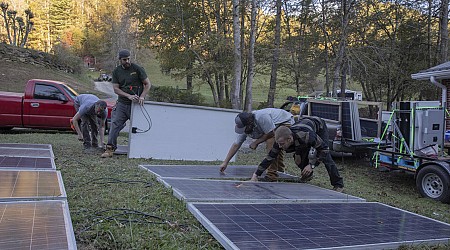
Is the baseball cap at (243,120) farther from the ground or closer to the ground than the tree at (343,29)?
closer to the ground

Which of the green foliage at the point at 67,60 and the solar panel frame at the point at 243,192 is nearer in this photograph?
the solar panel frame at the point at 243,192

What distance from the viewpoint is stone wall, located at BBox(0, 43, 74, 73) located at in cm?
2986

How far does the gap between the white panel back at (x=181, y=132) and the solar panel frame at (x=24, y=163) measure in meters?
1.83

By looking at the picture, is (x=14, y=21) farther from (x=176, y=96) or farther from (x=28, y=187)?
(x=28, y=187)

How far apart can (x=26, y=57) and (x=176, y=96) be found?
1386cm

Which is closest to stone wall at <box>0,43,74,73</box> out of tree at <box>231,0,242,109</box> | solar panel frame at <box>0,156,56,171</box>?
tree at <box>231,0,242,109</box>

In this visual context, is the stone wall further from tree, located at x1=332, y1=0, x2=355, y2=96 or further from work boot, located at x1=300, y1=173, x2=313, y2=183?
work boot, located at x1=300, y1=173, x2=313, y2=183

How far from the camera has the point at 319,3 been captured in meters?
22.9

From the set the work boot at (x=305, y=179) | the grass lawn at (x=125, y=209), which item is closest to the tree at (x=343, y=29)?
the grass lawn at (x=125, y=209)

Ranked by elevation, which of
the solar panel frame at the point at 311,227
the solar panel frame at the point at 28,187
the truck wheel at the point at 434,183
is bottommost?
the truck wheel at the point at 434,183

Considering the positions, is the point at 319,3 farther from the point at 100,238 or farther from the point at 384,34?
the point at 100,238

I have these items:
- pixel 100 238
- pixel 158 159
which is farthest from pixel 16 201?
pixel 158 159

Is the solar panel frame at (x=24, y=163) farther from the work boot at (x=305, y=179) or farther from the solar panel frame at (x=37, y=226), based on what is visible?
the work boot at (x=305, y=179)

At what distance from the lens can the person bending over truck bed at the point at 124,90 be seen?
23.7 feet
